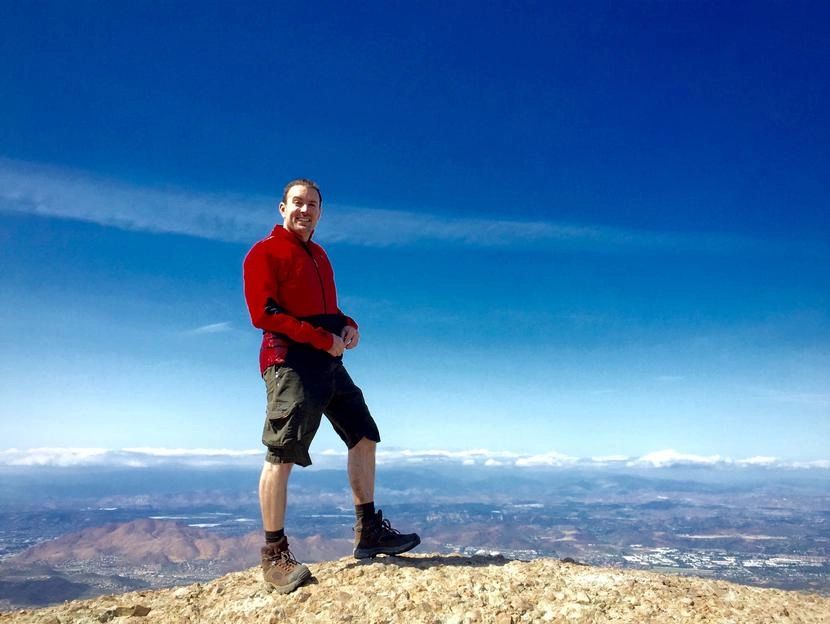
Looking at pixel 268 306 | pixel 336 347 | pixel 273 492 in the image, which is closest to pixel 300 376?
pixel 336 347

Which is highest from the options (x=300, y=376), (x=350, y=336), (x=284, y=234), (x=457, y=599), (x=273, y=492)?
(x=284, y=234)

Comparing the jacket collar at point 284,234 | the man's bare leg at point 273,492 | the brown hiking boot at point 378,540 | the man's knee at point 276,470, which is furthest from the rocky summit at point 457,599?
the jacket collar at point 284,234

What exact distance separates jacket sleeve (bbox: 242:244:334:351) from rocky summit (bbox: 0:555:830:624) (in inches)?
84.4

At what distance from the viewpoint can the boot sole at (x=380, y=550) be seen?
5.39 m

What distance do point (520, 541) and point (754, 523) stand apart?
105897 mm

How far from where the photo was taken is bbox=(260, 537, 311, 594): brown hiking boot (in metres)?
4.64

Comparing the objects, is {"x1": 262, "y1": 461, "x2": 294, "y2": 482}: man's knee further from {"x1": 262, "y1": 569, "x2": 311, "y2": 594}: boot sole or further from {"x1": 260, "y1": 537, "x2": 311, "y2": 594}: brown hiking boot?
{"x1": 262, "y1": 569, "x2": 311, "y2": 594}: boot sole

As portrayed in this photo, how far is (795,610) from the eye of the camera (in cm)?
441

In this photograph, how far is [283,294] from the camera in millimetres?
5012

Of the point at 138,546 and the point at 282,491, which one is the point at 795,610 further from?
the point at 138,546

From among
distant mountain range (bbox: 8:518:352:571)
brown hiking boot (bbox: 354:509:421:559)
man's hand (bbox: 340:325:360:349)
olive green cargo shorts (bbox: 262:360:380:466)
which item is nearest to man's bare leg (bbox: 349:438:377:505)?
brown hiking boot (bbox: 354:509:421:559)

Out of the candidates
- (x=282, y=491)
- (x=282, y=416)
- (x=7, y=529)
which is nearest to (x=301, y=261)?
(x=282, y=416)

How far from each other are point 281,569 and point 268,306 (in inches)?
92.4

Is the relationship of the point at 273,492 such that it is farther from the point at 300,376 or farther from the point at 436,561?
the point at 436,561
